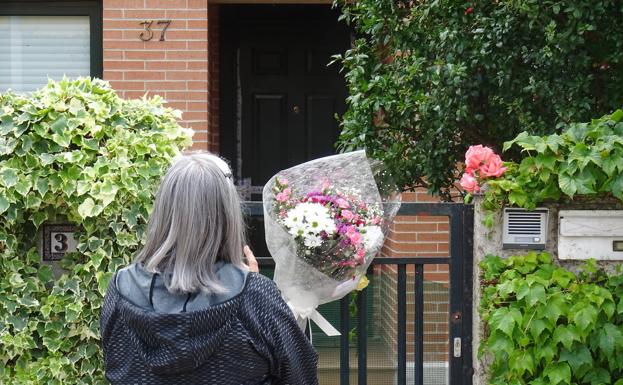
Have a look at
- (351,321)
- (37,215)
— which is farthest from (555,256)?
(37,215)

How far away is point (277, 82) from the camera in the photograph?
7828 mm

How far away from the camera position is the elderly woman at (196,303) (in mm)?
2201

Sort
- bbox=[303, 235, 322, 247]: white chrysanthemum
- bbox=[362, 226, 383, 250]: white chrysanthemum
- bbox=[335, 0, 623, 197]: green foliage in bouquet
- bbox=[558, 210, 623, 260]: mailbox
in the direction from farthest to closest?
1. bbox=[335, 0, 623, 197]: green foliage in bouquet
2. bbox=[558, 210, 623, 260]: mailbox
3. bbox=[362, 226, 383, 250]: white chrysanthemum
4. bbox=[303, 235, 322, 247]: white chrysanthemum

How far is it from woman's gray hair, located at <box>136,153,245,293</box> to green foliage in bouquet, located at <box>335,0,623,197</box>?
2293 millimetres

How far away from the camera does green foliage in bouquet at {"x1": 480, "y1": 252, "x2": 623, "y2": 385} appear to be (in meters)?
3.43

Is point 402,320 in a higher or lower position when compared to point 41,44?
lower

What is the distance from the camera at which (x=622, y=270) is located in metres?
3.55

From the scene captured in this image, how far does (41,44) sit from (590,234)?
5183 millimetres

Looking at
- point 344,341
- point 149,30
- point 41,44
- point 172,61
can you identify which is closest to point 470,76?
point 344,341

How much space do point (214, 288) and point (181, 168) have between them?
0.34m

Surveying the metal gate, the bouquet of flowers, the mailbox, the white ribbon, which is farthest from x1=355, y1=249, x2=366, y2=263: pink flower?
the mailbox

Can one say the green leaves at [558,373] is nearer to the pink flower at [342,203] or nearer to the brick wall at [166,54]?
the pink flower at [342,203]

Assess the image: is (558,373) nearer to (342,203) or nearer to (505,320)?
(505,320)

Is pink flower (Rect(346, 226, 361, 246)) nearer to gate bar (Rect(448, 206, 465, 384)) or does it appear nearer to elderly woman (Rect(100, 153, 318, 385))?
gate bar (Rect(448, 206, 465, 384))
